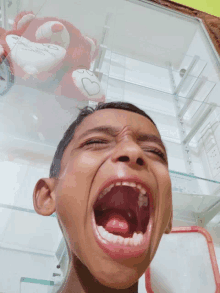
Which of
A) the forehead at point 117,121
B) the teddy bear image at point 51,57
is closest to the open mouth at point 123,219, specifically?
the forehead at point 117,121

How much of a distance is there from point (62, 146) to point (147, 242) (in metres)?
0.26

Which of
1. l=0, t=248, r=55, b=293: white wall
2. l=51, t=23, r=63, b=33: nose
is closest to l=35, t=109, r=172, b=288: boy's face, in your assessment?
l=0, t=248, r=55, b=293: white wall

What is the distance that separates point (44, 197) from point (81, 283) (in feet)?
0.52

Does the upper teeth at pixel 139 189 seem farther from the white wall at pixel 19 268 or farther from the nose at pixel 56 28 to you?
the nose at pixel 56 28

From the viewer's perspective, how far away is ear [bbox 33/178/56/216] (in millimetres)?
422

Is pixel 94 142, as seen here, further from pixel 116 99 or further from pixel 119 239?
pixel 116 99

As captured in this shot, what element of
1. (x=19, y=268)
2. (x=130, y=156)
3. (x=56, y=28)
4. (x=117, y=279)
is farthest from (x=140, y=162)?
(x=56, y=28)

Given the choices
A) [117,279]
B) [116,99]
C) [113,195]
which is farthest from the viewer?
[116,99]

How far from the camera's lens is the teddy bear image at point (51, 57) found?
718mm

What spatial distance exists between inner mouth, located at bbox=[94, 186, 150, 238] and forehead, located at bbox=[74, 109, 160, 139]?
0.11 m

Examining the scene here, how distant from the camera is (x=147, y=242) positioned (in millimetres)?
322

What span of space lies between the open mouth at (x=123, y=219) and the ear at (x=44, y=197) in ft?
0.31

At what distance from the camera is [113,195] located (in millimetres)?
396

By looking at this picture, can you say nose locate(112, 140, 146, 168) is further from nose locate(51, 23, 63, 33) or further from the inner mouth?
nose locate(51, 23, 63, 33)
